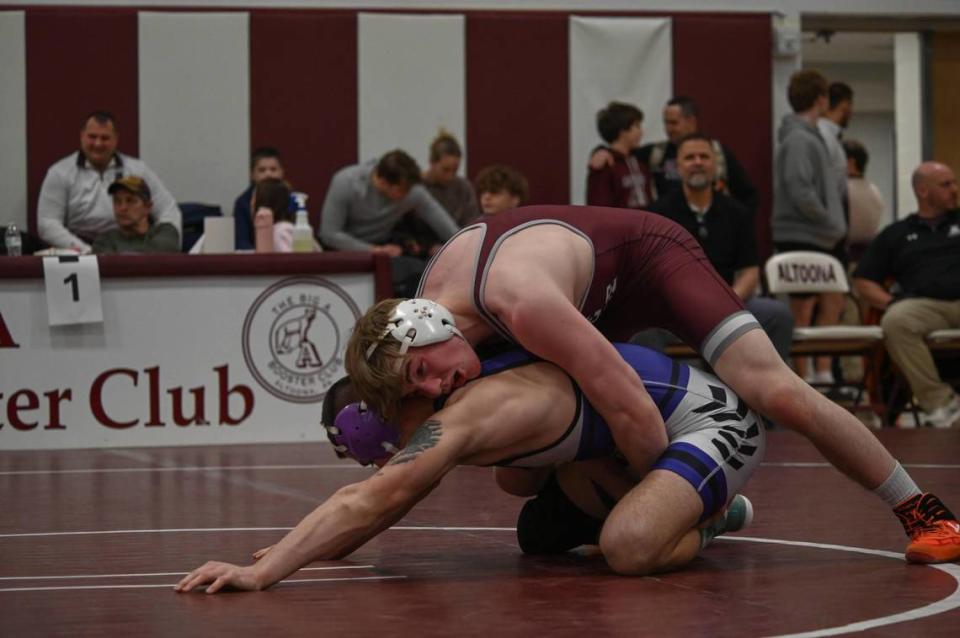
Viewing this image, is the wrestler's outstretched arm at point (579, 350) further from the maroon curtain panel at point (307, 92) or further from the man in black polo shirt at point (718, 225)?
the maroon curtain panel at point (307, 92)

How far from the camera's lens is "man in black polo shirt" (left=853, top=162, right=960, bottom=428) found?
8.01 metres

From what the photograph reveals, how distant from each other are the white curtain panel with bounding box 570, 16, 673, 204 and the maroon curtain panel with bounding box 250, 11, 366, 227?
1.41m

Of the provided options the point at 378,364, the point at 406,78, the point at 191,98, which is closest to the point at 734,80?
the point at 406,78

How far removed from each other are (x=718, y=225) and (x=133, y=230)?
2902mm

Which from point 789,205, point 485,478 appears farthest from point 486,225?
point 789,205

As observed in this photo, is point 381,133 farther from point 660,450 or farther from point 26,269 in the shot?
point 660,450

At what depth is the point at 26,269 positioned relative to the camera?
22.1ft

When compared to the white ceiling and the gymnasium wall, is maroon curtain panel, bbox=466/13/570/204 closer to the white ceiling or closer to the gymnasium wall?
the gymnasium wall

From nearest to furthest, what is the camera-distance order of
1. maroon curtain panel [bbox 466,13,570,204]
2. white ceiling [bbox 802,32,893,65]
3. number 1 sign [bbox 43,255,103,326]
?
Result: 1. number 1 sign [bbox 43,255,103,326]
2. maroon curtain panel [bbox 466,13,570,204]
3. white ceiling [bbox 802,32,893,65]

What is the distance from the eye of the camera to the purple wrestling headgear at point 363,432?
125 inches

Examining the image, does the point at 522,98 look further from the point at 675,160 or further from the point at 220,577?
the point at 220,577

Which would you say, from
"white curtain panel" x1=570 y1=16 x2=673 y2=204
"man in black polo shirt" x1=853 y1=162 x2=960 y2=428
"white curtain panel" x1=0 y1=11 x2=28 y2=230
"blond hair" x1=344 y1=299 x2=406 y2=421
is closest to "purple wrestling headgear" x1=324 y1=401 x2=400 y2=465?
"blond hair" x1=344 y1=299 x2=406 y2=421

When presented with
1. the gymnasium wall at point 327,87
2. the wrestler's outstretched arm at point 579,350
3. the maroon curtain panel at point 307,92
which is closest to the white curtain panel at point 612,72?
the gymnasium wall at point 327,87

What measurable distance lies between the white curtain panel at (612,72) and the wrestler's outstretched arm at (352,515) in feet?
23.2
